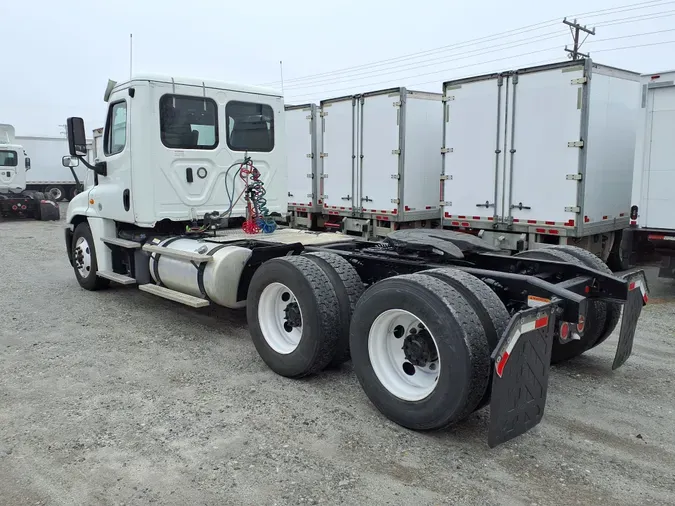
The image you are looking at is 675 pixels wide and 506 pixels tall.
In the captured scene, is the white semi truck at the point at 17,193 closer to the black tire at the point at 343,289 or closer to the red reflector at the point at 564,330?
the black tire at the point at 343,289

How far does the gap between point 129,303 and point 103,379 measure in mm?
3093

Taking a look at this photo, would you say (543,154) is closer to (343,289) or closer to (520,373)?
(343,289)

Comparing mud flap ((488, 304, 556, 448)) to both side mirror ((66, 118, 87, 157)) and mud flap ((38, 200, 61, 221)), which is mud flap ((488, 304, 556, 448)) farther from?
mud flap ((38, 200, 61, 221))

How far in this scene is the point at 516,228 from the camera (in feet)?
33.2

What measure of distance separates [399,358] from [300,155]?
10463mm

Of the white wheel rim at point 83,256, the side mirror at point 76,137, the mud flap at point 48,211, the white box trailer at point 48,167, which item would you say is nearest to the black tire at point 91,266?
the white wheel rim at point 83,256

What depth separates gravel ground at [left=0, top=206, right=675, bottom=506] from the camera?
11.2 feet

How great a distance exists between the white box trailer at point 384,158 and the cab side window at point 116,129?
229 inches

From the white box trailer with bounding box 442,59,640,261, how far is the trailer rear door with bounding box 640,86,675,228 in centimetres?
83

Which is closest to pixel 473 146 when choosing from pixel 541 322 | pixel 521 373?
pixel 541 322

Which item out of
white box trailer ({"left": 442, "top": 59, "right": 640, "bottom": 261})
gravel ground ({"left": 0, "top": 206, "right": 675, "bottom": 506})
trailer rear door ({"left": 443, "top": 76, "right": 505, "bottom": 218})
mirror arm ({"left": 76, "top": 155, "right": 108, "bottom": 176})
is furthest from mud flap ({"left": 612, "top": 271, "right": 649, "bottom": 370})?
mirror arm ({"left": 76, "top": 155, "right": 108, "bottom": 176})

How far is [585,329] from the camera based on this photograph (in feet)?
17.1

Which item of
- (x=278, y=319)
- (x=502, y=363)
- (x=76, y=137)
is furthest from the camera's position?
(x=76, y=137)

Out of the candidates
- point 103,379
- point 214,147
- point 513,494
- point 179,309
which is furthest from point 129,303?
point 513,494
